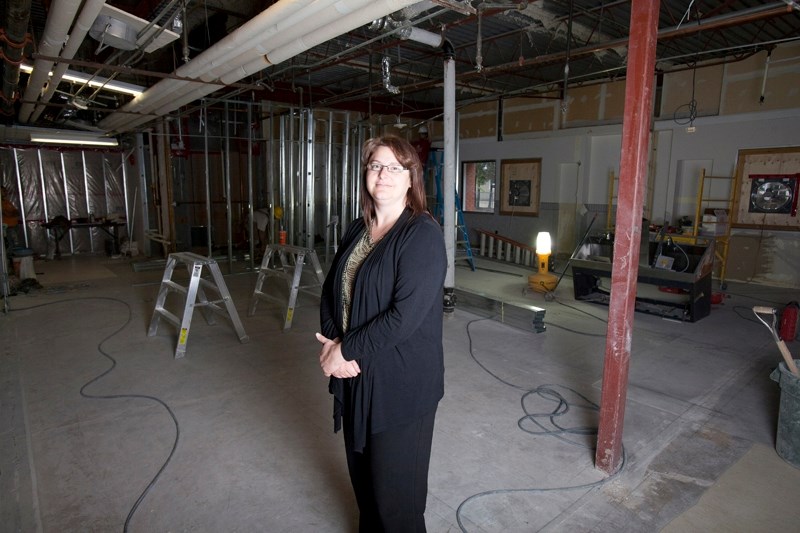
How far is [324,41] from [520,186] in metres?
7.59

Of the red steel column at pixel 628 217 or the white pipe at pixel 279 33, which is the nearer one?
the red steel column at pixel 628 217

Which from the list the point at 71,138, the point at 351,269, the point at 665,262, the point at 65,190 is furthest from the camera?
the point at 65,190

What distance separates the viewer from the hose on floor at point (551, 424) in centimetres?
231

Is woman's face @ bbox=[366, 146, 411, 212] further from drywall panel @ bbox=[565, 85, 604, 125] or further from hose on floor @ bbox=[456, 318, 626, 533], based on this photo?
drywall panel @ bbox=[565, 85, 604, 125]

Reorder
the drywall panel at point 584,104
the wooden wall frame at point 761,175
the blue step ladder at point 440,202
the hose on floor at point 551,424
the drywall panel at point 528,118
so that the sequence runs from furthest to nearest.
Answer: the drywall panel at point 528,118 < the drywall panel at point 584,104 < the blue step ladder at point 440,202 < the wooden wall frame at point 761,175 < the hose on floor at point 551,424

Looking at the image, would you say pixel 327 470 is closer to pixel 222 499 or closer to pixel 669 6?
pixel 222 499

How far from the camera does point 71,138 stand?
7.66 m

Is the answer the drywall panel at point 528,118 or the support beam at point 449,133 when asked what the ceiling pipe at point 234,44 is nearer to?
the support beam at point 449,133

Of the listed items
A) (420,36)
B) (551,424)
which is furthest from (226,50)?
(551,424)

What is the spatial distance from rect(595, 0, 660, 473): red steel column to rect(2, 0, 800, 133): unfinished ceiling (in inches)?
45.7

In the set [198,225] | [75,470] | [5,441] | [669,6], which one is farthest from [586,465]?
[198,225]

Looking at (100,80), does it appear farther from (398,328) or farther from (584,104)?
(584,104)

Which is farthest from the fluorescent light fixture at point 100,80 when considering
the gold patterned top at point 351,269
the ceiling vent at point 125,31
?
the gold patterned top at point 351,269

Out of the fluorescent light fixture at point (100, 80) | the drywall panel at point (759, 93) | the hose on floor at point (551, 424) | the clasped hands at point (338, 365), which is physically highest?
the drywall panel at point (759, 93)
